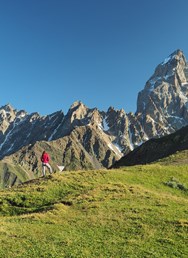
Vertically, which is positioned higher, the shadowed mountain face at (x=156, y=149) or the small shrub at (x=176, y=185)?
the shadowed mountain face at (x=156, y=149)

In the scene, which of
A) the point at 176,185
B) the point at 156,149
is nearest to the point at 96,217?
the point at 176,185

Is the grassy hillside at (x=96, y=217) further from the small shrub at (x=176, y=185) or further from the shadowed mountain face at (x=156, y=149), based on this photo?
the shadowed mountain face at (x=156, y=149)

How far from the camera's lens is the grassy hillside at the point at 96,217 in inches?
852

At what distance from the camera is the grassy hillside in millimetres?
21641

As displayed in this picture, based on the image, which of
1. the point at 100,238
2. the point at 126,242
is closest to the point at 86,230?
the point at 100,238

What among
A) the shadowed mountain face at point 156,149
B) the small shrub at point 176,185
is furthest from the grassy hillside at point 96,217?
the shadowed mountain face at point 156,149

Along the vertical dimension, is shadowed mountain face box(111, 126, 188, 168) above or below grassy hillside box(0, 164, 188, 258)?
above

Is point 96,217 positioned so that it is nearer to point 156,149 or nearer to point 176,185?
point 176,185

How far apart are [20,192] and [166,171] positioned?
21251mm

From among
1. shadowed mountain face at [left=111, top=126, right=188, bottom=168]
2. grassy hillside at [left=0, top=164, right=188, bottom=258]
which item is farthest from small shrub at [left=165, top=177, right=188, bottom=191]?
shadowed mountain face at [left=111, top=126, right=188, bottom=168]

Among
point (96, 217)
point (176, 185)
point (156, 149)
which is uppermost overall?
point (156, 149)

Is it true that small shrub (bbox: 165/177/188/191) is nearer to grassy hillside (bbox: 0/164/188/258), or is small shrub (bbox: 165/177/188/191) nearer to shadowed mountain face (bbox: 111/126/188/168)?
grassy hillside (bbox: 0/164/188/258)

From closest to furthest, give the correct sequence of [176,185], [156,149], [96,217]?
[96,217], [176,185], [156,149]

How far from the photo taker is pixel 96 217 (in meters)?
27.5
